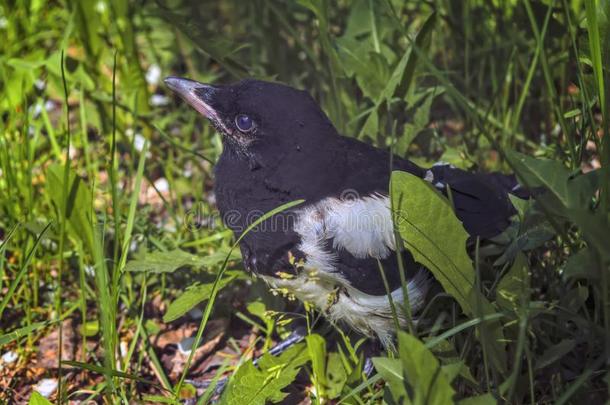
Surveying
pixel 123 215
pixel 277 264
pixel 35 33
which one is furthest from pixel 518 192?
pixel 35 33

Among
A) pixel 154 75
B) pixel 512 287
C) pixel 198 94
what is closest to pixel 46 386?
pixel 198 94

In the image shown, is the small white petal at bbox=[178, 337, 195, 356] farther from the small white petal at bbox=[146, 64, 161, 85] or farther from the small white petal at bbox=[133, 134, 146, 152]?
the small white petal at bbox=[146, 64, 161, 85]

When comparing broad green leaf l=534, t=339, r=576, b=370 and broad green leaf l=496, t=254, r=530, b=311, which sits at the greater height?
broad green leaf l=496, t=254, r=530, b=311

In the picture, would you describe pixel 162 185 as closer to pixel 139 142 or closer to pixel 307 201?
pixel 139 142

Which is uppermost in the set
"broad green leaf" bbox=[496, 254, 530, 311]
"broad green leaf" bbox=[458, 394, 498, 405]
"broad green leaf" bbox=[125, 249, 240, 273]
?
"broad green leaf" bbox=[496, 254, 530, 311]

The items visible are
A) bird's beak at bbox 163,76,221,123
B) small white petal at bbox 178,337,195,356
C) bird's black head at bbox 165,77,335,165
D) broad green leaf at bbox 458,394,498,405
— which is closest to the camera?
broad green leaf at bbox 458,394,498,405

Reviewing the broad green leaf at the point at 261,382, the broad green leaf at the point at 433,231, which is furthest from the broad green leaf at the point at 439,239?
the broad green leaf at the point at 261,382

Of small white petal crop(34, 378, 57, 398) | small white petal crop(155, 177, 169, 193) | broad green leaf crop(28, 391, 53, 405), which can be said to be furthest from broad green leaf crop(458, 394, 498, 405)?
small white petal crop(155, 177, 169, 193)

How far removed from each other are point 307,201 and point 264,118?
11.3 inches

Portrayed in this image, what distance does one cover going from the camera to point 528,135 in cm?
342

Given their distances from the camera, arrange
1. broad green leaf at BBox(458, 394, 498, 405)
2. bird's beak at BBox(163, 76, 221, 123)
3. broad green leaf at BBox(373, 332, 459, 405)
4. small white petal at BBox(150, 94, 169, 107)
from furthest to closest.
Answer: small white petal at BBox(150, 94, 169, 107)
bird's beak at BBox(163, 76, 221, 123)
broad green leaf at BBox(458, 394, 498, 405)
broad green leaf at BBox(373, 332, 459, 405)

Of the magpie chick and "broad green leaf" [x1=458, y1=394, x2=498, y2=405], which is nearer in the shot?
"broad green leaf" [x1=458, y1=394, x2=498, y2=405]

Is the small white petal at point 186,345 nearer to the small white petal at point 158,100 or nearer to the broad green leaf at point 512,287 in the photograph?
the broad green leaf at point 512,287

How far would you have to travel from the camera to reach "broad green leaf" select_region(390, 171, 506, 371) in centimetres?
195
